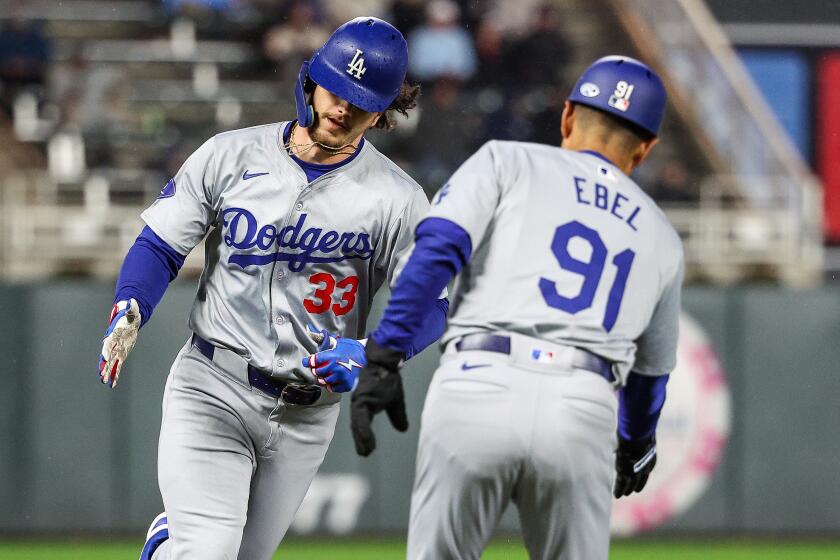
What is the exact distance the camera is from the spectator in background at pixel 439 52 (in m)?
10.5

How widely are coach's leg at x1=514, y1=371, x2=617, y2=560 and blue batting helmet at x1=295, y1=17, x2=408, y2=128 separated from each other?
118 centimetres

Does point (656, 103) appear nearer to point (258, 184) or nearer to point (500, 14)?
point (258, 184)

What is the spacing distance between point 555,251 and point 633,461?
3.31ft

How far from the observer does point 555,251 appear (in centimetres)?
343

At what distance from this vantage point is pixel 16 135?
35.0 feet

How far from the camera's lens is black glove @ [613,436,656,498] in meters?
4.15

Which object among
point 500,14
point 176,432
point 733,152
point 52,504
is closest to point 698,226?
point 733,152

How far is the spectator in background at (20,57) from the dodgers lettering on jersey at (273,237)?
22.3 ft

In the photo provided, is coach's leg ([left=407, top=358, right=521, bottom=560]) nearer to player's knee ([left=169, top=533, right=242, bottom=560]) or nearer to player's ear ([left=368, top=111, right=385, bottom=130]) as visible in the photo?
player's knee ([left=169, top=533, right=242, bottom=560])

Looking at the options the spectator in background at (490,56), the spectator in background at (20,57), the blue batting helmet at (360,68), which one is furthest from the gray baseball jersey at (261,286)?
the spectator in background at (20,57)

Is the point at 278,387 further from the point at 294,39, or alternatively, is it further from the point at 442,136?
the point at 294,39

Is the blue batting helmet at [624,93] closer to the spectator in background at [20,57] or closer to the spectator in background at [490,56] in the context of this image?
the spectator in background at [490,56]

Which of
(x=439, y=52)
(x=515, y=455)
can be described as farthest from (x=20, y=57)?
(x=515, y=455)

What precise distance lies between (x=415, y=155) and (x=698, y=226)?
2.02 m
